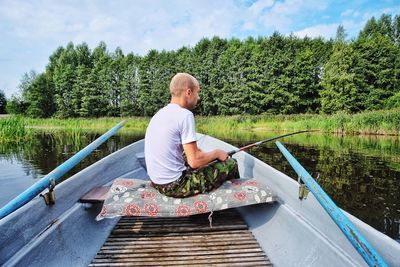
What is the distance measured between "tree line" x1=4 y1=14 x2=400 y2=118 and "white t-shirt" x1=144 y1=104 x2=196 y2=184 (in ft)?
83.2

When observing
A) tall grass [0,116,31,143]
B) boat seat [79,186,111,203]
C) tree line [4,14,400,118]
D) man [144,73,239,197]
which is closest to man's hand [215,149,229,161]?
man [144,73,239,197]

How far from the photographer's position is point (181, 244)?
2.01 m

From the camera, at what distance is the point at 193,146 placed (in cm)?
199

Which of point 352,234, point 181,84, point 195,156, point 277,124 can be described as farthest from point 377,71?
point 352,234

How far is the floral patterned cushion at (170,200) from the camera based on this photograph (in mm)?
2033

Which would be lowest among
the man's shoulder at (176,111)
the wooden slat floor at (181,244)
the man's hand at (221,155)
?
the wooden slat floor at (181,244)

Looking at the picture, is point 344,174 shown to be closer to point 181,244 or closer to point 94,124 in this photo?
point 181,244

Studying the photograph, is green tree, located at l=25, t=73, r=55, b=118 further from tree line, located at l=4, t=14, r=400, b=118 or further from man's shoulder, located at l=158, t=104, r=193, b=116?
man's shoulder, located at l=158, t=104, r=193, b=116

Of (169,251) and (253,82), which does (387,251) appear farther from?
(253,82)

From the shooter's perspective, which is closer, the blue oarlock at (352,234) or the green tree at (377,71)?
the blue oarlock at (352,234)

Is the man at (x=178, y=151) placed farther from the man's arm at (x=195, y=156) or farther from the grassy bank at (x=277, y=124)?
the grassy bank at (x=277, y=124)

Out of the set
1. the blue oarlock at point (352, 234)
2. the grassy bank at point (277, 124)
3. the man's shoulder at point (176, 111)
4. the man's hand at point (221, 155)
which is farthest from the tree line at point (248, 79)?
the blue oarlock at point (352, 234)

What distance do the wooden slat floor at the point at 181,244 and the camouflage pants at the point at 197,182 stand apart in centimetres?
30

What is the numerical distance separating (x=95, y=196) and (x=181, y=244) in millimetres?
832
